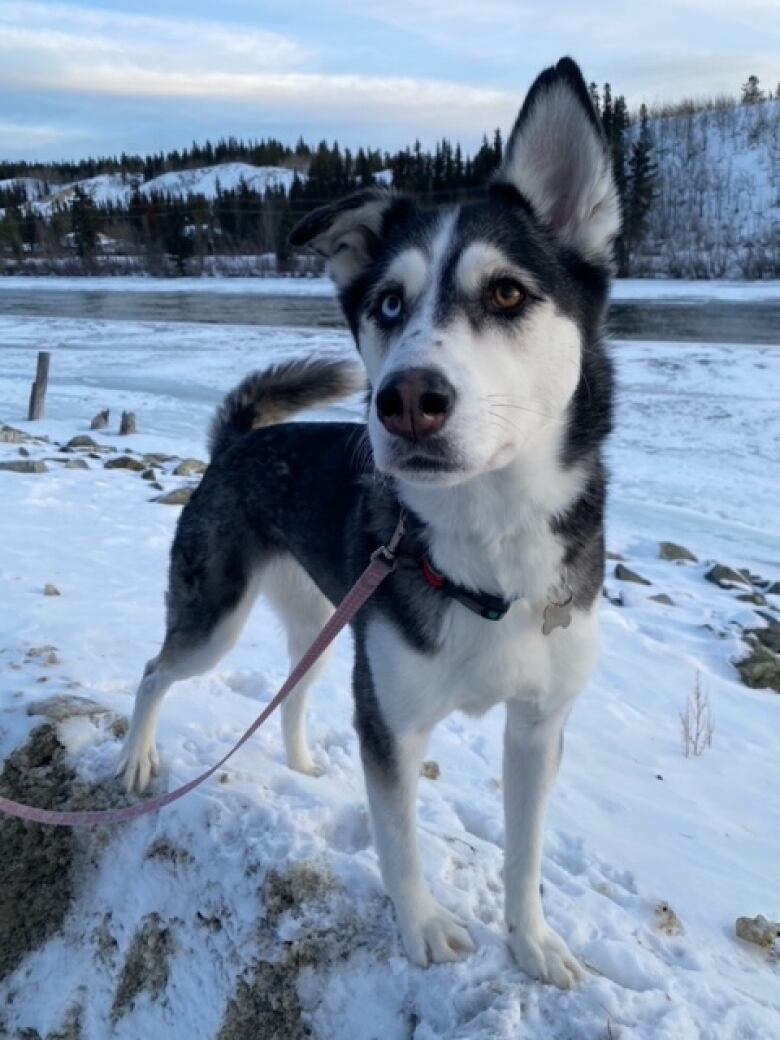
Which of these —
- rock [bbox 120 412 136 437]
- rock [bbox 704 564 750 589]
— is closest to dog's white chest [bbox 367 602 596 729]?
rock [bbox 704 564 750 589]

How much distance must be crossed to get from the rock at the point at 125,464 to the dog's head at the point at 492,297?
826 cm

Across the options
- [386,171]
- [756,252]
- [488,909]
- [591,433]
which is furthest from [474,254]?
[386,171]

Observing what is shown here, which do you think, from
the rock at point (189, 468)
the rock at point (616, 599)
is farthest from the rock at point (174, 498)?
the rock at point (616, 599)

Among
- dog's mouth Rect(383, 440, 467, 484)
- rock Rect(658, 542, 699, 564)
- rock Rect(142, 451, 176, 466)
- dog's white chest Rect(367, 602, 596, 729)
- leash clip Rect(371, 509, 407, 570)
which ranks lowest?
rock Rect(658, 542, 699, 564)

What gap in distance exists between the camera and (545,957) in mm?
2742

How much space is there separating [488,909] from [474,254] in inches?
89.5

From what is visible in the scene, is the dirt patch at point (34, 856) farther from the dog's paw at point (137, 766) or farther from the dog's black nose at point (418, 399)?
the dog's black nose at point (418, 399)

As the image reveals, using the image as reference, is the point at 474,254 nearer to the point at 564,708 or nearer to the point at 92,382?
the point at 564,708

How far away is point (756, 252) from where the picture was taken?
44.6 meters

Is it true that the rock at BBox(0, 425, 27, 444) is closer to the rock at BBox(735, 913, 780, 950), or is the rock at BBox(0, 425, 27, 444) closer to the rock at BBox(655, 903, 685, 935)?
the rock at BBox(655, 903, 685, 935)

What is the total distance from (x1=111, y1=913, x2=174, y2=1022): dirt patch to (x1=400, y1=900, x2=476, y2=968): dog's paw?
3.39ft

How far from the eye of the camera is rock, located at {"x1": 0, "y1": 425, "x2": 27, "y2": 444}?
11.8m

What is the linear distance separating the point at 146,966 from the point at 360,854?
925mm

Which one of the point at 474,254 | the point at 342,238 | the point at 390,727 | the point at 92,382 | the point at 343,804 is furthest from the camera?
the point at 92,382
